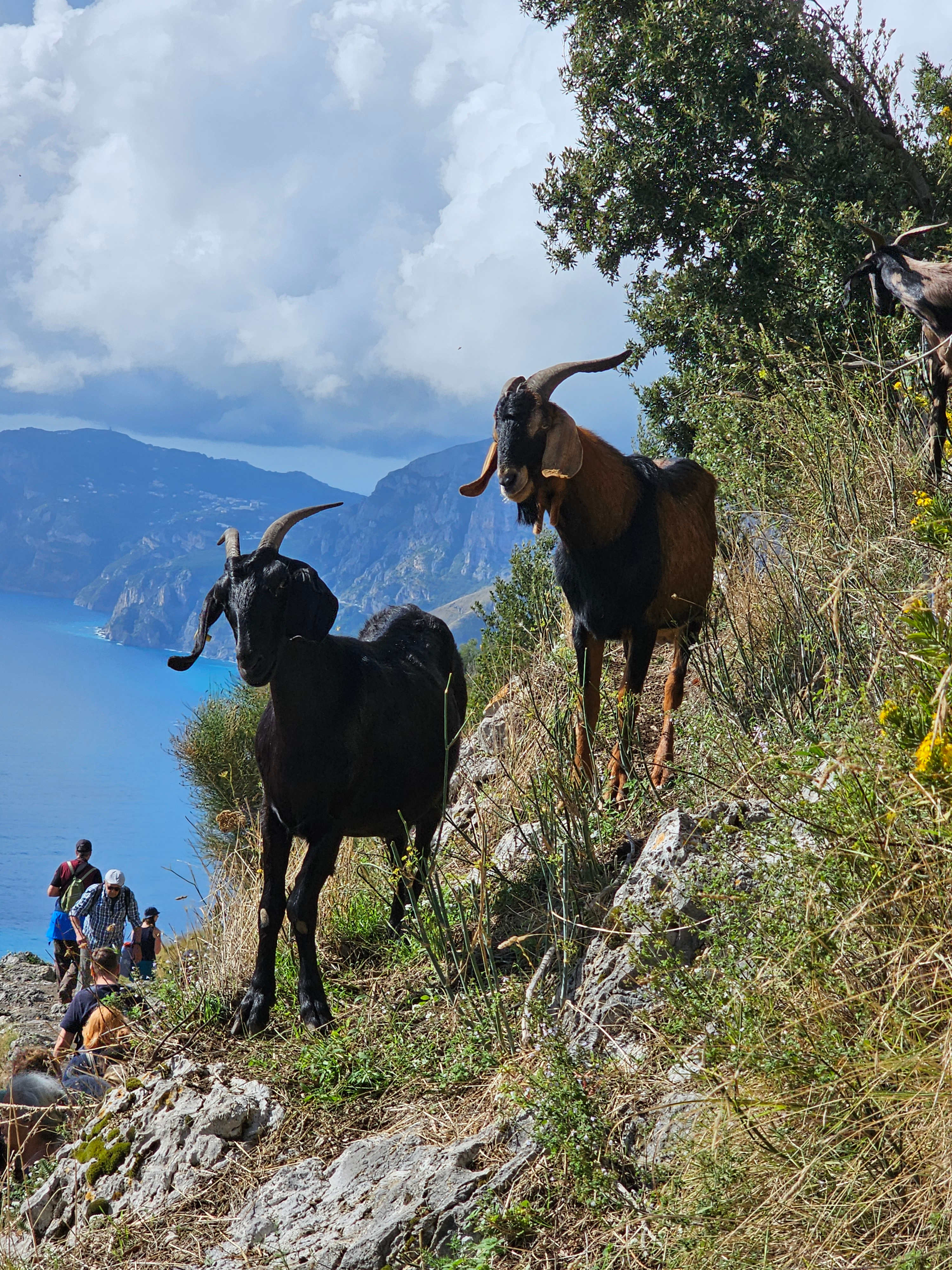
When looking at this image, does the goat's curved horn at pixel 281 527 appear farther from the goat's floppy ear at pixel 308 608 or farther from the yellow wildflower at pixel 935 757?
the yellow wildflower at pixel 935 757

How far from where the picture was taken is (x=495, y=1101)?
368 centimetres

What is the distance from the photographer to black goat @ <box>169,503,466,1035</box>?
14.8 ft

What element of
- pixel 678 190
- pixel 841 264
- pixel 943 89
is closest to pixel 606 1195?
pixel 841 264

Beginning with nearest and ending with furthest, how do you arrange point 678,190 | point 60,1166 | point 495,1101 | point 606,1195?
point 606,1195 → point 495,1101 → point 60,1166 → point 678,190

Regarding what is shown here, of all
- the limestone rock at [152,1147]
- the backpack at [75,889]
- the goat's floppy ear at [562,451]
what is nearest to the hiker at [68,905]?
the backpack at [75,889]

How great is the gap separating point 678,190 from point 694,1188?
9908mm

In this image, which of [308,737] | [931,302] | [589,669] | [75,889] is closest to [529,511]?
[589,669]

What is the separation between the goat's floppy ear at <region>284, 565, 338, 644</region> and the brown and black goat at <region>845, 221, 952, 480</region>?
289cm

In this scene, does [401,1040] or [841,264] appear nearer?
[401,1040]

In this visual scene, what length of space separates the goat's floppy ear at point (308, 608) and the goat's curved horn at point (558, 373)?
4.29 ft

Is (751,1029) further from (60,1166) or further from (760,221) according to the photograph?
(760,221)

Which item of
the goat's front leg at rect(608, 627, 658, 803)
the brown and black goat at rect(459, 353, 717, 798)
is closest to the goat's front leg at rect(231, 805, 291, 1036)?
the brown and black goat at rect(459, 353, 717, 798)

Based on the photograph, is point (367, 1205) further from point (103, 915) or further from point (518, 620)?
point (518, 620)

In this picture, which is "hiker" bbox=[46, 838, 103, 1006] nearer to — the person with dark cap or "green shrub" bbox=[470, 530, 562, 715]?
the person with dark cap
